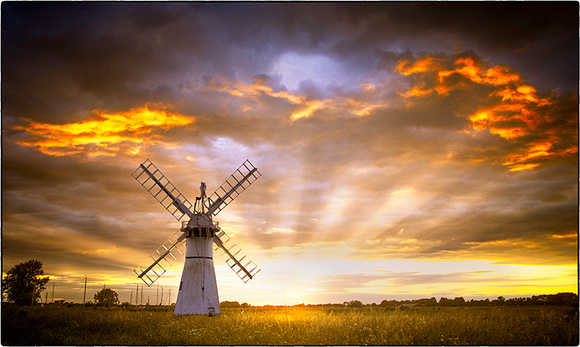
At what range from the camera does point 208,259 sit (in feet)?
104

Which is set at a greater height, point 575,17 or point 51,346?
point 575,17

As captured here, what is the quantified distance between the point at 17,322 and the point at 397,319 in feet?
63.2

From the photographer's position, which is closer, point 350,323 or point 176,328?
point 350,323

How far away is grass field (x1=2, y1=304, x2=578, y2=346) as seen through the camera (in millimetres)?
14141

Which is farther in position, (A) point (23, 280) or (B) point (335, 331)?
(A) point (23, 280)

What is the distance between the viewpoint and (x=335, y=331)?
49.5 ft

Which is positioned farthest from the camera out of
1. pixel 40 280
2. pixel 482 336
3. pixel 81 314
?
pixel 40 280

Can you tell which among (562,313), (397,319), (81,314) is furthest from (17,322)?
(562,313)

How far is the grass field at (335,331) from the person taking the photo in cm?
1414

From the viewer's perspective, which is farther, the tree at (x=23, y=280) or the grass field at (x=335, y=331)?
the tree at (x=23, y=280)

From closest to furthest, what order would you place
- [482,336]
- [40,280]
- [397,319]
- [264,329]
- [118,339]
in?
[482,336], [397,319], [264,329], [118,339], [40,280]

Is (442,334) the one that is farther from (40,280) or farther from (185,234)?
(40,280)

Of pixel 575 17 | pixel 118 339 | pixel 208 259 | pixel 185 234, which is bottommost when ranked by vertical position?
pixel 118 339

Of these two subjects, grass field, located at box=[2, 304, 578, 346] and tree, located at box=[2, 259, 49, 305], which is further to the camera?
tree, located at box=[2, 259, 49, 305]
